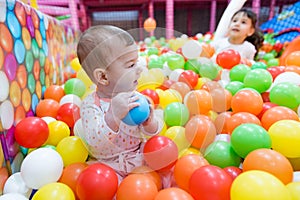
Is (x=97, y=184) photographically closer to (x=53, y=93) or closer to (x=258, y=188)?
(x=258, y=188)

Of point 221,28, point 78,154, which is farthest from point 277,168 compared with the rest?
point 221,28

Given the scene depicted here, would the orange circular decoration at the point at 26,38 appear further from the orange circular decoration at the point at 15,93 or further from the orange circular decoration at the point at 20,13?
the orange circular decoration at the point at 15,93

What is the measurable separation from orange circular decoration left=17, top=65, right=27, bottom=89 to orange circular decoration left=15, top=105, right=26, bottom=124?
0.07m

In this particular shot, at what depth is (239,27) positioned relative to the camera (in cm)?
168

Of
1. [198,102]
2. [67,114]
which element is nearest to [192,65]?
[198,102]

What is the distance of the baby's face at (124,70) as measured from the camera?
1.72ft

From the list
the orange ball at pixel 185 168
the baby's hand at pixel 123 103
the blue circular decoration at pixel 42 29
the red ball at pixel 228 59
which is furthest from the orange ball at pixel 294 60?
the blue circular decoration at pixel 42 29

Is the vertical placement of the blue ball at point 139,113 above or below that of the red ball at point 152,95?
above

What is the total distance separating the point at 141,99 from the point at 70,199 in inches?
10.1

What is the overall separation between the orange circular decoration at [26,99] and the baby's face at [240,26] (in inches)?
52.2

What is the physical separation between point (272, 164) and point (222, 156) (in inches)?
5.6

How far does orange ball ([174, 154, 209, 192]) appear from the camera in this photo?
573mm

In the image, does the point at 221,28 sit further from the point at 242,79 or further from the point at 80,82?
the point at 80,82

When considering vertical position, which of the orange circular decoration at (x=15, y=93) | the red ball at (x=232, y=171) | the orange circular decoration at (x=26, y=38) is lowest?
the red ball at (x=232, y=171)
